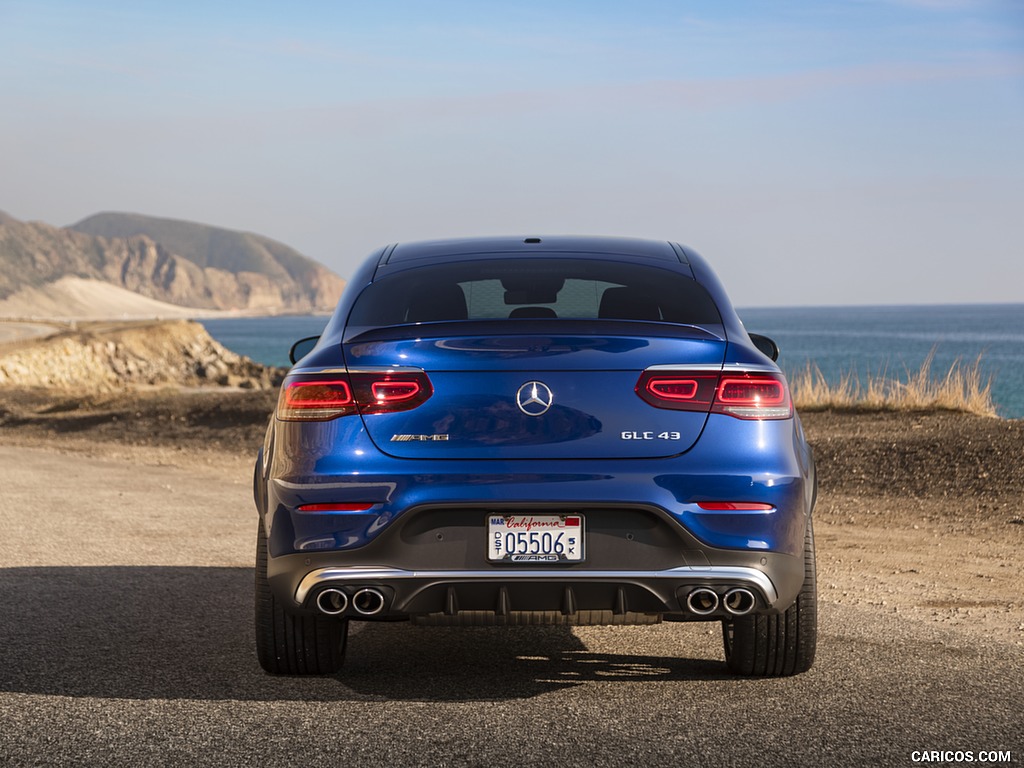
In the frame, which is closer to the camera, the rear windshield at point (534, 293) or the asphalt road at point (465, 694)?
the asphalt road at point (465, 694)

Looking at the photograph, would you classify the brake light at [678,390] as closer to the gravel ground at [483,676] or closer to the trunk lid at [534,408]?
the trunk lid at [534,408]

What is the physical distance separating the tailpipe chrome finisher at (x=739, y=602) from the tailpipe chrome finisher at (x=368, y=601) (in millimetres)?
1234

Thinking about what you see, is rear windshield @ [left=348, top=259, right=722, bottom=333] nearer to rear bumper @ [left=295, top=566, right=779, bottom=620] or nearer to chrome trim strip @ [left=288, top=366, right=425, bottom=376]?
chrome trim strip @ [left=288, top=366, right=425, bottom=376]

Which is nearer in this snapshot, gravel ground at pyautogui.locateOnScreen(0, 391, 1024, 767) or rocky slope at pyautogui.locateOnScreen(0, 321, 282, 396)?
gravel ground at pyautogui.locateOnScreen(0, 391, 1024, 767)

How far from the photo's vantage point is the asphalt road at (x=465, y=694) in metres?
4.23

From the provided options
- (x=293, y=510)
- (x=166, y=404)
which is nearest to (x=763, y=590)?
(x=293, y=510)

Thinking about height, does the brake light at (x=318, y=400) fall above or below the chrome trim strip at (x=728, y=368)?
below

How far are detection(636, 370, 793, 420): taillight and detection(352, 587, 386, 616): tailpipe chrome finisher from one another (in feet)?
3.88

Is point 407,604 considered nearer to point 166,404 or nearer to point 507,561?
point 507,561

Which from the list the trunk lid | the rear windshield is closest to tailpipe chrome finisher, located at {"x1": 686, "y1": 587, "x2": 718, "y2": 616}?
the trunk lid

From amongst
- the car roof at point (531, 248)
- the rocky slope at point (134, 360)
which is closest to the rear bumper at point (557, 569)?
the car roof at point (531, 248)

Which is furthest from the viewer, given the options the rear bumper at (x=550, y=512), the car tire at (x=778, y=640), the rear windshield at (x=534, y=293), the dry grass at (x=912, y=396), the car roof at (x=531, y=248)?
the dry grass at (x=912, y=396)

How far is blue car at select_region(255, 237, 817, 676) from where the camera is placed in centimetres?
446

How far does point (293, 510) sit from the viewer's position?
460 cm
